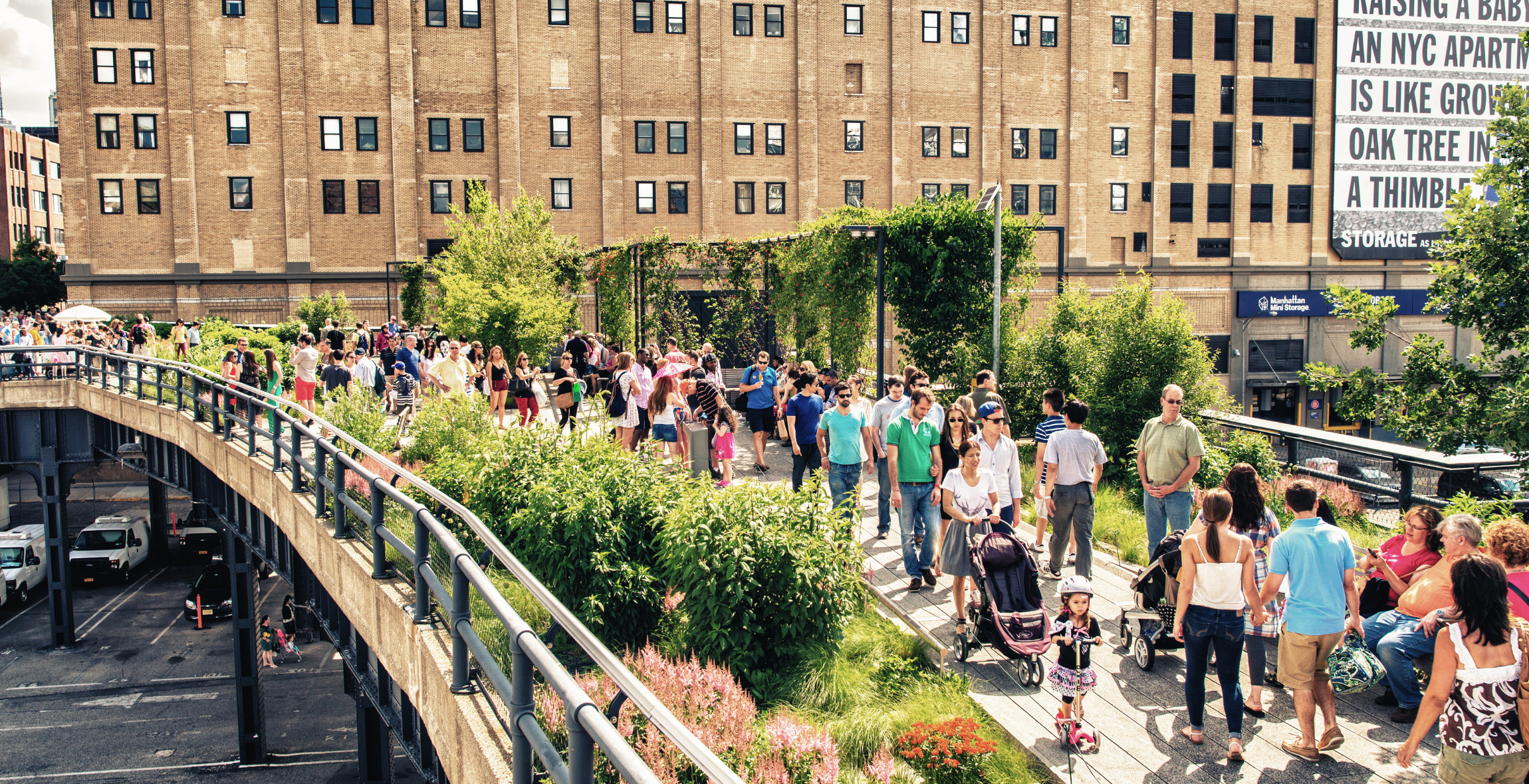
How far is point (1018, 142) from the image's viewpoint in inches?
1933

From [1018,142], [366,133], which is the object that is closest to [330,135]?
[366,133]

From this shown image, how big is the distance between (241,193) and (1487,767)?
49.6 metres

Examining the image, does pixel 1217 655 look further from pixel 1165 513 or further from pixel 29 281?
pixel 29 281

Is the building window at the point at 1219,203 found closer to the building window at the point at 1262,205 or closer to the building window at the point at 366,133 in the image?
the building window at the point at 1262,205

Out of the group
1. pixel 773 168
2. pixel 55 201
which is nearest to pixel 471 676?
pixel 773 168

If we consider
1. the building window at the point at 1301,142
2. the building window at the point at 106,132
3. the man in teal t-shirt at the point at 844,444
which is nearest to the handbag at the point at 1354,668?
the man in teal t-shirt at the point at 844,444

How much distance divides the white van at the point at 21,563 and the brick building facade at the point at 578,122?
13547 millimetres

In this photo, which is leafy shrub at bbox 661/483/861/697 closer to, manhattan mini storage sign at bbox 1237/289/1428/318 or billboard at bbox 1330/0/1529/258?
manhattan mini storage sign at bbox 1237/289/1428/318

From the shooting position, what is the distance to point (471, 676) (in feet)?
18.3

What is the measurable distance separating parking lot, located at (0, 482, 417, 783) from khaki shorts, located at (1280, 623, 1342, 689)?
70.8 feet

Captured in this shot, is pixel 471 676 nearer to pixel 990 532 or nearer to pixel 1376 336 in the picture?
pixel 990 532

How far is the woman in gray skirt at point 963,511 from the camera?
834 cm

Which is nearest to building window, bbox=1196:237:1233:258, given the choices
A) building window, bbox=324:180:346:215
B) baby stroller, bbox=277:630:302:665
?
building window, bbox=324:180:346:215

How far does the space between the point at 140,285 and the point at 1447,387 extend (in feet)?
162
